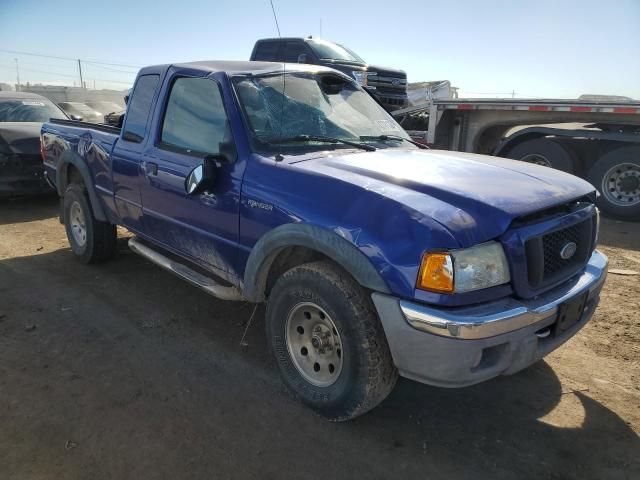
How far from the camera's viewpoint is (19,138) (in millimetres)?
7508

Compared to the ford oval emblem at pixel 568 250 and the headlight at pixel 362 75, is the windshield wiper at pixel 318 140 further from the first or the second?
the headlight at pixel 362 75

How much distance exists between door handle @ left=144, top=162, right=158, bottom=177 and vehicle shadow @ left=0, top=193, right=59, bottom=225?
4.38 m

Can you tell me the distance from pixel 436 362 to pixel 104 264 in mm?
4196

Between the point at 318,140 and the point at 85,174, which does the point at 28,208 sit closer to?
the point at 85,174

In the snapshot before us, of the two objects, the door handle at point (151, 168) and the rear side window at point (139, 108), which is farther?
the rear side window at point (139, 108)

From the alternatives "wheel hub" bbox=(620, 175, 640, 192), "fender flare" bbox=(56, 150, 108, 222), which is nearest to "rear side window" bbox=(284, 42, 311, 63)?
"fender flare" bbox=(56, 150, 108, 222)

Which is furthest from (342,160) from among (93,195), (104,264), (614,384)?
(104,264)

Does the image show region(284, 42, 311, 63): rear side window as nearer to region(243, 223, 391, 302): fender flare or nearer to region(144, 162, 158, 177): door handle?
region(144, 162, 158, 177): door handle

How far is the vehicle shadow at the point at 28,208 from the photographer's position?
7254 mm

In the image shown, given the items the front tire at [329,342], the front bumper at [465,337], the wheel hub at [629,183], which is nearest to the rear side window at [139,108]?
the front tire at [329,342]

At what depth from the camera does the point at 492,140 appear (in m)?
9.77

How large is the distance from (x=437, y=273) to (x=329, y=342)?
2.73 ft

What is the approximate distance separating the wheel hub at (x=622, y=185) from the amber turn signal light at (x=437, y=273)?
677 cm

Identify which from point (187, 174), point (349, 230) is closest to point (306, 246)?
point (349, 230)
